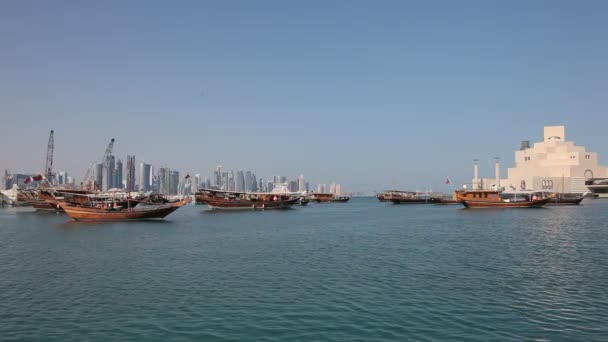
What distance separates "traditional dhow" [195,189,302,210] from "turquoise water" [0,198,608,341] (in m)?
62.9

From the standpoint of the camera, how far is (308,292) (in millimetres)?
18906

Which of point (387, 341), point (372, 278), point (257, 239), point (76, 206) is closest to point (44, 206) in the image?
point (76, 206)

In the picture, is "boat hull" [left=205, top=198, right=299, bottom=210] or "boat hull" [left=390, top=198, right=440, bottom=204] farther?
"boat hull" [left=390, top=198, right=440, bottom=204]

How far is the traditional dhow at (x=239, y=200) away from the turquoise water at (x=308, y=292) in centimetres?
6295

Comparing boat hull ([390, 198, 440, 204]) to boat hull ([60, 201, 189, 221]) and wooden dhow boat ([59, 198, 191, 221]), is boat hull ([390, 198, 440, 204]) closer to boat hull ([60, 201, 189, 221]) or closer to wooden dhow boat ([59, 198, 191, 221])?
wooden dhow boat ([59, 198, 191, 221])

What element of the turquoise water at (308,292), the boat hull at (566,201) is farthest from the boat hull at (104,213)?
the boat hull at (566,201)

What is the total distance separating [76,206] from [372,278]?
166ft

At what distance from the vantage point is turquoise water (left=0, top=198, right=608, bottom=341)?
14.0 meters

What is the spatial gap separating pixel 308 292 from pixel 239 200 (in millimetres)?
83119

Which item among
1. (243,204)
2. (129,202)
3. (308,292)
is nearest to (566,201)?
(243,204)

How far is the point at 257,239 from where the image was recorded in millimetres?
40344

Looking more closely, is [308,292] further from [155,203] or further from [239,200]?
[239,200]

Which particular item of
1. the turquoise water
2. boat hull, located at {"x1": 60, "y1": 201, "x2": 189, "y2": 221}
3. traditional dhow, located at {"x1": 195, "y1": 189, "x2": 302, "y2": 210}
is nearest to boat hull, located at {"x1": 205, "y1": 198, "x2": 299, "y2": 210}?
traditional dhow, located at {"x1": 195, "y1": 189, "x2": 302, "y2": 210}

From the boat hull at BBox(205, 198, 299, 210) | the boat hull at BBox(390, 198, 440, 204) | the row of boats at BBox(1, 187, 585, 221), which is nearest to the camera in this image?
the row of boats at BBox(1, 187, 585, 221)
